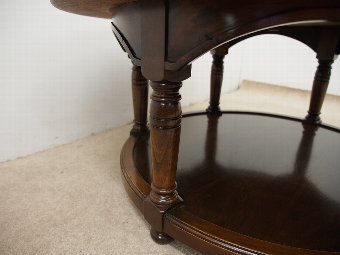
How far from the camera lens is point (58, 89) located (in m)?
0.96

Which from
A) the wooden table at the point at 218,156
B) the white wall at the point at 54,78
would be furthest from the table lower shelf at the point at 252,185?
the white wall at the point at 54,78

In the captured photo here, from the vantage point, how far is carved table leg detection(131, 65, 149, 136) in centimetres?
75

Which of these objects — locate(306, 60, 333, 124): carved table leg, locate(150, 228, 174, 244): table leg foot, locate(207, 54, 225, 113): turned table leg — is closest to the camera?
locate(150, 228, 174, 244): table leg foot

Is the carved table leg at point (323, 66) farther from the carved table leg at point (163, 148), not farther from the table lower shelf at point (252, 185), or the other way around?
the carved table leg at point (163, 148)

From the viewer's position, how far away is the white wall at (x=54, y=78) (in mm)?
827

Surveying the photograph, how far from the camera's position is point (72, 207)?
2.09 feet

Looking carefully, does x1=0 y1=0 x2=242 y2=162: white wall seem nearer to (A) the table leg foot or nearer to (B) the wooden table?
(B) the wooden table

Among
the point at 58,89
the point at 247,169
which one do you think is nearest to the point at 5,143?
the point at 58,89

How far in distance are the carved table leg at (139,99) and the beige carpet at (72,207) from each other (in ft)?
0.43

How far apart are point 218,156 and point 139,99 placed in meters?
0.26

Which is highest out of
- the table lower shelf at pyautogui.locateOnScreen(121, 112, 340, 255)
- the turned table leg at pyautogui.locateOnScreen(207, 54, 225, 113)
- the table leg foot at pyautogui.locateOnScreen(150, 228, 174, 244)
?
the turned table leg at pyautogui.locateOnScreen(207, 54, 225, 113)

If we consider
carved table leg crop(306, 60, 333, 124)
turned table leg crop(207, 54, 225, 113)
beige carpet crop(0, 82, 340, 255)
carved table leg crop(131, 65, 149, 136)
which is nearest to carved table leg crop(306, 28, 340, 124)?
carved table leg crop(306, 60, 333, 124)

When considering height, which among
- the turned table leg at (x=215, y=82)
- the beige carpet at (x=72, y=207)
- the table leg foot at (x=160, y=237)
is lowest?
the beige carpet at (x=72, y=207)

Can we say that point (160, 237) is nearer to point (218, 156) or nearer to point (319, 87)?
point (218, 156)
